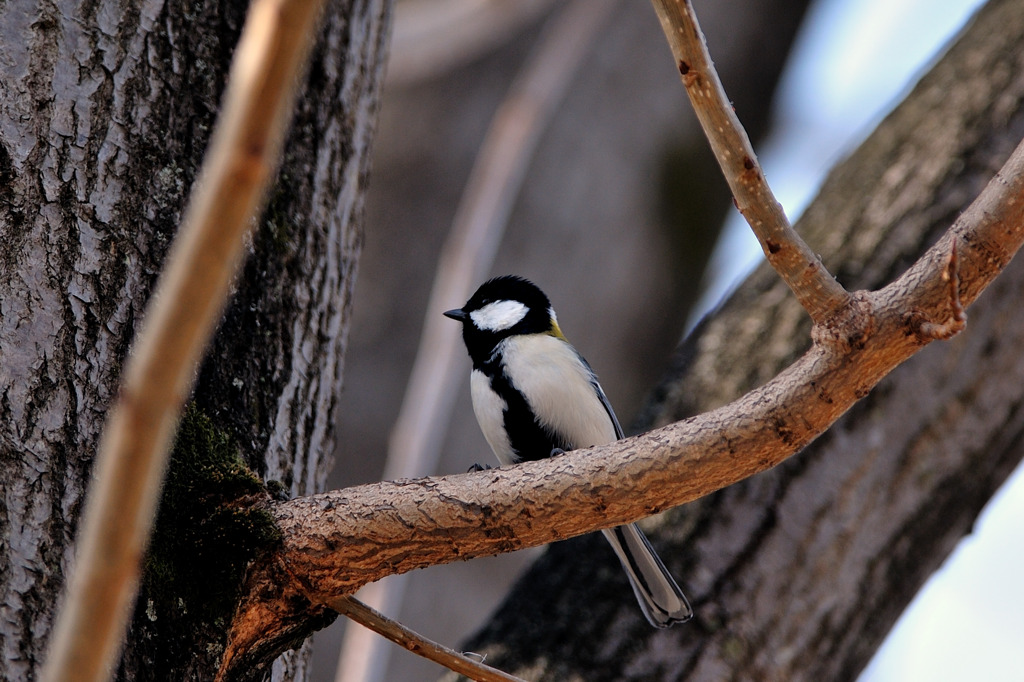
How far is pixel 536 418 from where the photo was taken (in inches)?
106

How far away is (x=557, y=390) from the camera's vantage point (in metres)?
2.66

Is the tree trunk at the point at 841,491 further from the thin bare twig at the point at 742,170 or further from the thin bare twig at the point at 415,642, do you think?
the thin bare twig at the point at 742,170

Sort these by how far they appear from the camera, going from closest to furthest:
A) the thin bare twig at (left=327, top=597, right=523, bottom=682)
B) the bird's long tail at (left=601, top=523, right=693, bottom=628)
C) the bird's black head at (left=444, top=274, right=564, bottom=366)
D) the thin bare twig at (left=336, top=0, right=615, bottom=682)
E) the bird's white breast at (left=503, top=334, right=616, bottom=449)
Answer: the thin bare twig at (left=327, top=597, right=523, bottom=682) < the bird's long tail at (left=601, top=523, right=693, bottom=628) < the thin bare twig at (left=336, top=0, right=615, bottom=682) < the bird's white breast at (left=503, top=334, right=616, bottom=449) < the bird's black head at (left=444, top=274, right=564, bottom=366)

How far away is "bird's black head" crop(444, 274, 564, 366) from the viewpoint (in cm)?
298

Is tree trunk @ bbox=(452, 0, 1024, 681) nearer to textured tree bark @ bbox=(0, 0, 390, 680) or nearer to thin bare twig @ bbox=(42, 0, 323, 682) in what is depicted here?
textured tree bark @ bbox=(0, 0, 390, 680)

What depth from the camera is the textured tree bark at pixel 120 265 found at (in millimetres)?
1346

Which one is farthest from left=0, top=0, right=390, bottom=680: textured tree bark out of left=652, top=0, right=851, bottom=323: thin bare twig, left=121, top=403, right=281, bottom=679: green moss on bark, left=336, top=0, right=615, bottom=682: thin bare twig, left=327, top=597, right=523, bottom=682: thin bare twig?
left=652, top=0, right=851, bottom=323: thin bare twig

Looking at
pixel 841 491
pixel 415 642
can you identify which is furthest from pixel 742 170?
pixel 841 491

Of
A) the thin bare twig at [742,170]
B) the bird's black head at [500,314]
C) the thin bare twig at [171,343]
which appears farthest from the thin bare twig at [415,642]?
the bird's black head at [500,314]

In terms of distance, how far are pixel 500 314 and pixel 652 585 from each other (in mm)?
1269

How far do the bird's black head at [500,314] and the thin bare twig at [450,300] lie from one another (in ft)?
0.20

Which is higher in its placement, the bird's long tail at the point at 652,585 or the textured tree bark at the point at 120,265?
the textured tree bark at the point at 120,265

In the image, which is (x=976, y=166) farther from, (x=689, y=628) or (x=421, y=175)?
(x=421, y=175)

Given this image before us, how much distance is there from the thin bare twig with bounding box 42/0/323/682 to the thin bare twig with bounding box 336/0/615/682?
1735 mm
